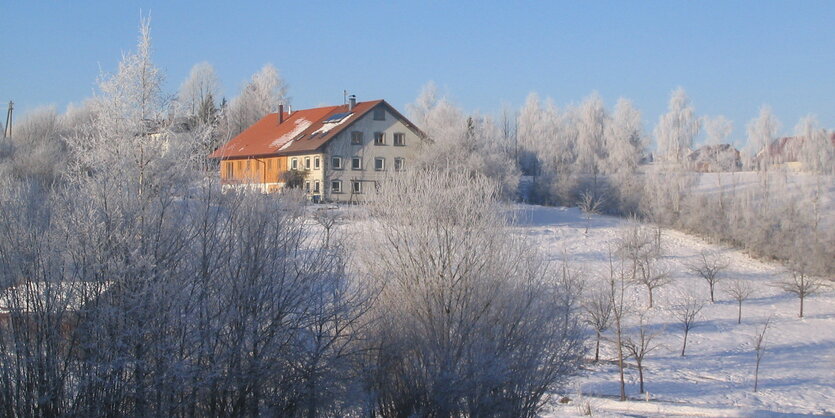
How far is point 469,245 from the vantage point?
16.2m

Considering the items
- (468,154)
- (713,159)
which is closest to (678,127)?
(713,159)

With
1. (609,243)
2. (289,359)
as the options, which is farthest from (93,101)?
(609,243)

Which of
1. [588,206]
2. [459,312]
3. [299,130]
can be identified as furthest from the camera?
[588,206]

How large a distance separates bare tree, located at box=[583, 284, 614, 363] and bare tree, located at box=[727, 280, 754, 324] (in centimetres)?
875

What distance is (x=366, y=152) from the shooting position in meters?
49.2

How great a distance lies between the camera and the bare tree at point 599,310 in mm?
29672

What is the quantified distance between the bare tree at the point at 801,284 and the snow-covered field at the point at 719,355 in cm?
55

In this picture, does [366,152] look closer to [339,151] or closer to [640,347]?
[339,151]

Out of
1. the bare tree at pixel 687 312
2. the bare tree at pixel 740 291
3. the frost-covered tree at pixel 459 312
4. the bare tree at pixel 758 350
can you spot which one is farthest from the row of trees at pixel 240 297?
the bare tree at pixel 740 291

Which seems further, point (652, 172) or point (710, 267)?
point (652, 172)

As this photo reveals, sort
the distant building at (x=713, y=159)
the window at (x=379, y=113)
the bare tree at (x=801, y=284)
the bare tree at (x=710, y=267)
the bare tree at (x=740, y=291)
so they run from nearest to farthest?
the bare tree at (x=740, y=291) < the bare tree at (x=801, y=284) < the bare tree at (x=710, y=267) < the window at (x=379, y=113) < the distant building at (x=713, y=159)

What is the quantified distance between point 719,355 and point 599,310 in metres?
6.23

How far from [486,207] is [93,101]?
820 centimetres

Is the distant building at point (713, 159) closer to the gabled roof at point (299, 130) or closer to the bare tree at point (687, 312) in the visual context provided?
the gabled roof at point (299, 130)
